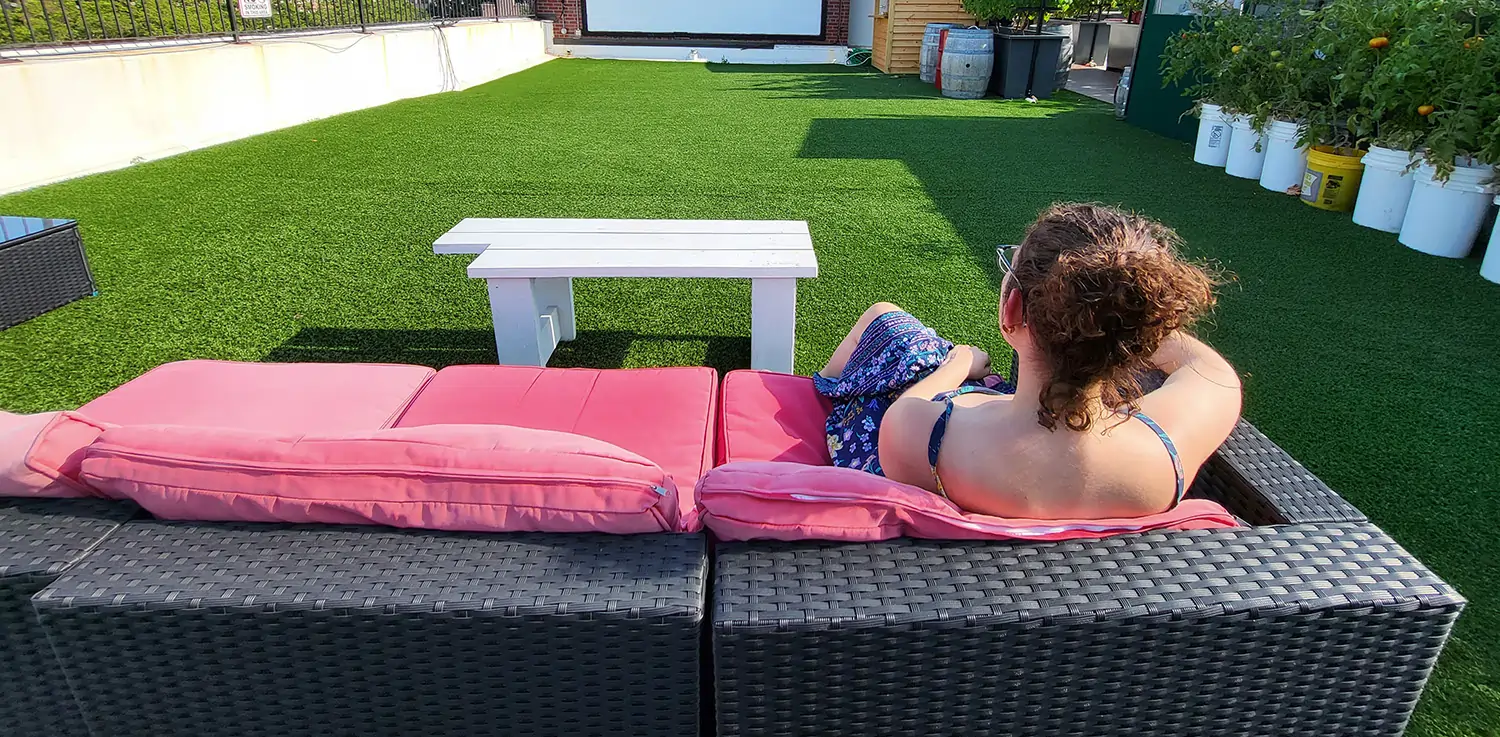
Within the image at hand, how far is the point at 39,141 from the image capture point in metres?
5.50

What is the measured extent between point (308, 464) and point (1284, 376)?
10.5 ft

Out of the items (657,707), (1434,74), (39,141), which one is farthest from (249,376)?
(1434,74)

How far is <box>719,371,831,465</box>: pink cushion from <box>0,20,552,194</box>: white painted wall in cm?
570

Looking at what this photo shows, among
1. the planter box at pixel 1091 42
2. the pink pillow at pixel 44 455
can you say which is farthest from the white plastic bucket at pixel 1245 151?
the planter box at pixel 1091 42

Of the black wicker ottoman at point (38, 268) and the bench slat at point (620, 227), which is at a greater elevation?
the bench slat at point (620, 227)

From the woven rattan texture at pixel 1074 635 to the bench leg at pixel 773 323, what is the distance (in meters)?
1.62

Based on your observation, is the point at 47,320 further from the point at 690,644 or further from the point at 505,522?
the point at 690,644

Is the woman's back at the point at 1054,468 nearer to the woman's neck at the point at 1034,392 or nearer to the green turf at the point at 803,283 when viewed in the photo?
the woman's neck at the point at 1034,392

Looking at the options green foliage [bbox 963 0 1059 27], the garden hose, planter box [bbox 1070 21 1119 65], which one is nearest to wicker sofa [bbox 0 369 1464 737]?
green foliage [bbox 963 0 1059 27]

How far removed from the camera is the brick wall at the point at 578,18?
1633 centimetres

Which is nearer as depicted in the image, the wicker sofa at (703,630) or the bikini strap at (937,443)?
the wicker sofa at (703,630)

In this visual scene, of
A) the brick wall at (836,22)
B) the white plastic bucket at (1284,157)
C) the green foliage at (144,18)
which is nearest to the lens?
the white plastic bucket at (1284,157)

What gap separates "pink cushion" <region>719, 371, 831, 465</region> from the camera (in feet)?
6.08

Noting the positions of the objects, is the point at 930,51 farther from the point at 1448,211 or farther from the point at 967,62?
the point at 1448,211
